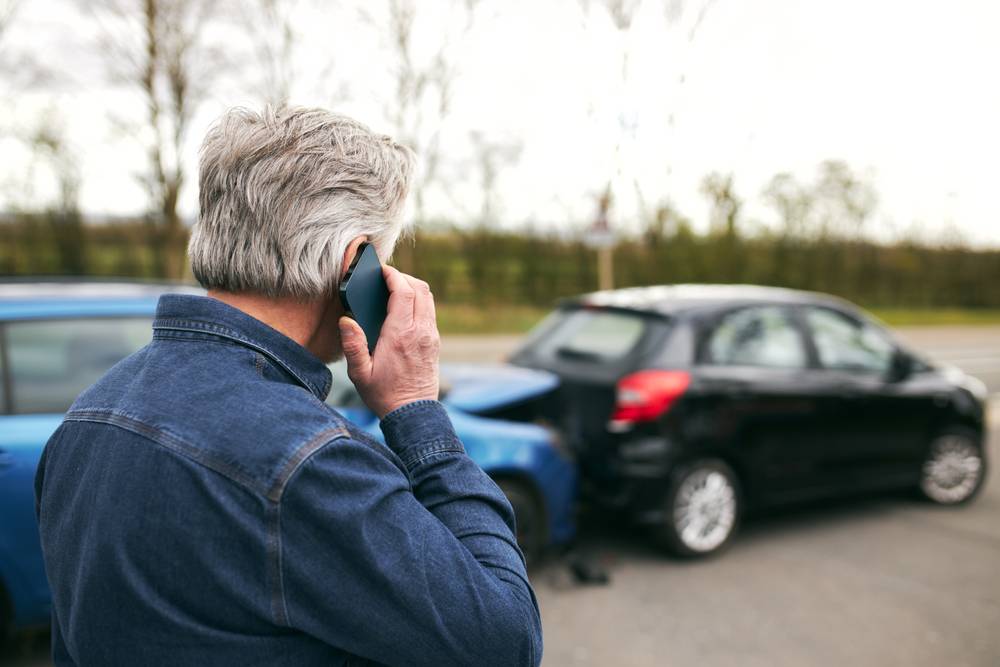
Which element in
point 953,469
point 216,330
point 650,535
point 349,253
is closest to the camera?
point 216,330

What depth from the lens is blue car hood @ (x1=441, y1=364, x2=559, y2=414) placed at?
437cm

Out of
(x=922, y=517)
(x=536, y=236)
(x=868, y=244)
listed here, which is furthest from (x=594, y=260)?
(x=922, y=517)

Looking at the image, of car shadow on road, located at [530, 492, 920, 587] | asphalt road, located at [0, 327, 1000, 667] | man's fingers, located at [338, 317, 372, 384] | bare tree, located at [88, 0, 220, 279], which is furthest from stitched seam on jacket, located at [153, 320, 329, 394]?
bare tree, located at [88, 0, 220, 279]

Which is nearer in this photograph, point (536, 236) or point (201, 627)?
point (201, 627)

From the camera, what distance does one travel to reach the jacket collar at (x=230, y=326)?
1143mm

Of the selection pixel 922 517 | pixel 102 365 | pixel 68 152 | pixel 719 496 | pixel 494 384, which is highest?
pixel 68 152

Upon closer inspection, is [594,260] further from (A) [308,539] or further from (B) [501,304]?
(A) [308,539]

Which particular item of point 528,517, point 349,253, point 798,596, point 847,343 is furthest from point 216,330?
point 847,343

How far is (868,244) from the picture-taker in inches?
1067

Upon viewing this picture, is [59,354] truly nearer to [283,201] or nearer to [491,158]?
[283,201]

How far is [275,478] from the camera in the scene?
3.29 feet

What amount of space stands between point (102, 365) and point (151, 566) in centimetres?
283

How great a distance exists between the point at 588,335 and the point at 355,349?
4.03 m

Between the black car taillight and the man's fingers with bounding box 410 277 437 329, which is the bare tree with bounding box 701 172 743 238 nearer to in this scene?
the black car taillight
